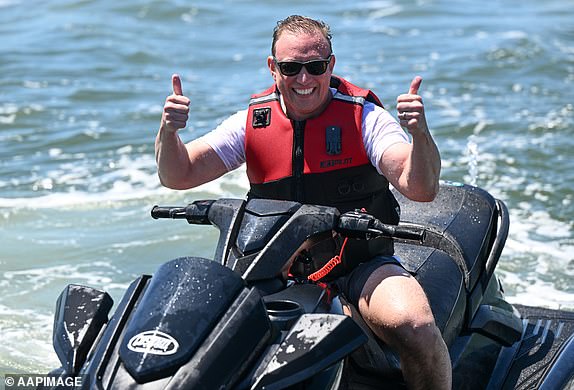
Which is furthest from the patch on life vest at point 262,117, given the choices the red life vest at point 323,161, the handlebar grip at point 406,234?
the handlebar grip at point 406,234

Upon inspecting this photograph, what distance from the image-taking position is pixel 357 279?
3336mm

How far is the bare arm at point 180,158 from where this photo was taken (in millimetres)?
3506

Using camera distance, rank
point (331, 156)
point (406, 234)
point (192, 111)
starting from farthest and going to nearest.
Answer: point (192, 111) → point (331, 156) → point (406, 234)

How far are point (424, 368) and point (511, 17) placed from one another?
1221cm

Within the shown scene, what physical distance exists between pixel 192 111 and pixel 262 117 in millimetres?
6791

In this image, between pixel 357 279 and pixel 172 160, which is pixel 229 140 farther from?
pixel 357 279

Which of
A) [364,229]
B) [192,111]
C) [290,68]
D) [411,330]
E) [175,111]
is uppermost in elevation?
[290,68]

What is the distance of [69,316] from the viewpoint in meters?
2.80

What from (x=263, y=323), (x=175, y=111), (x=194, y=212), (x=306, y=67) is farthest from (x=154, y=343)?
(x=306, y=67)

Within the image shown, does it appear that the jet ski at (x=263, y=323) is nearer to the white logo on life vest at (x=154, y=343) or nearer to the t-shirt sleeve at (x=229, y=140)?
the white logo on life vest at (x=154, y=343)

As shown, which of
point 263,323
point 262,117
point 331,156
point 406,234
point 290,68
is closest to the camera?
point 263,323

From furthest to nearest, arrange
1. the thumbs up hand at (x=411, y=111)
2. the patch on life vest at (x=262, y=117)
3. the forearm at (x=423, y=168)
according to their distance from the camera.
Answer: the patch on life vest at (x=262, y=117) → the forearm at (x=423, y=168) → the thumbs up hand at (x=411, y=111)

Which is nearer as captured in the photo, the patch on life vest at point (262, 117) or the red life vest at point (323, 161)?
the red life vest at point (323, 161)

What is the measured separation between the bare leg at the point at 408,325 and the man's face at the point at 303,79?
2.23ft
